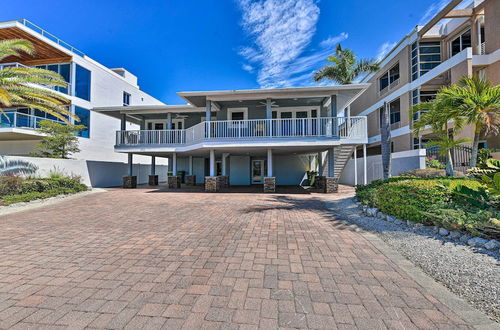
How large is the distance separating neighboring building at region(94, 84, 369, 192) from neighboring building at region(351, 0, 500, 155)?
2898mm

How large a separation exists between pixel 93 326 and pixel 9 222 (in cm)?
629

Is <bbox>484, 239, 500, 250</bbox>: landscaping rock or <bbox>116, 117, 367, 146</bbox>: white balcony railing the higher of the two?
<bbox>116, 117, 367, 146</bbox>: white balcony railing

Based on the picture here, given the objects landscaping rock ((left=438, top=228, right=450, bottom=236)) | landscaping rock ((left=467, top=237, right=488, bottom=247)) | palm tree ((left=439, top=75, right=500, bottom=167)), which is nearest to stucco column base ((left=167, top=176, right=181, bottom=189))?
landscaping rock ((left=438, top=228, right=450, bottom=236))

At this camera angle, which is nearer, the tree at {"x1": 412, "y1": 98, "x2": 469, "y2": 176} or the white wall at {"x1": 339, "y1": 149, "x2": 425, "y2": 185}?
the tree at {"x1": 412, "y1": 98, "x2": 469, "y2": 176}

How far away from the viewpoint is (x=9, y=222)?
5723 mm

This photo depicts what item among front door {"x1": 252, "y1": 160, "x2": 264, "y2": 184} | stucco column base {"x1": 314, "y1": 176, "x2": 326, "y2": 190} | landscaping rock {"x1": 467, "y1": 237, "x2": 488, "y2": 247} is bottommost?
landscaping rock {"x1": 467, "y1": 237, "x2": 488, "y2": 247}

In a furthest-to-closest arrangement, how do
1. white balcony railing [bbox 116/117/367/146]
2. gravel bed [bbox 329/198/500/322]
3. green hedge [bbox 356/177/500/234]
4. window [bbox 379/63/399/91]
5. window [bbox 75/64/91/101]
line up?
window [bbox 379/63/399/91] < window [bbox 75/64/91/101] < white balcony railing [bbox 116/117/367/146] < green hedge [bbox 356/177/500/234] < gravel bed [bbox 329/198/500/322]

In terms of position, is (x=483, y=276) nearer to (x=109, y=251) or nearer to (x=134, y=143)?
(x=109, y=251)

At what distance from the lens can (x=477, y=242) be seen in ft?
11.3

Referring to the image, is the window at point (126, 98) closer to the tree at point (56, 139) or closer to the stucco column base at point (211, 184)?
the tree at point (56, 139)

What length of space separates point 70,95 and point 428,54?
2617 centimetres

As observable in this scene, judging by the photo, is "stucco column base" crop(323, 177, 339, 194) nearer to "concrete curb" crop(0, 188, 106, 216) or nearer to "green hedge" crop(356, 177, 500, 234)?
"green hedge" crop(356, 177, 500, 234)

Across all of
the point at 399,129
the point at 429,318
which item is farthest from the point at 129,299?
the point at 399,129

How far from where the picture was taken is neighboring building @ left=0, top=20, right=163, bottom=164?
13.6 m
